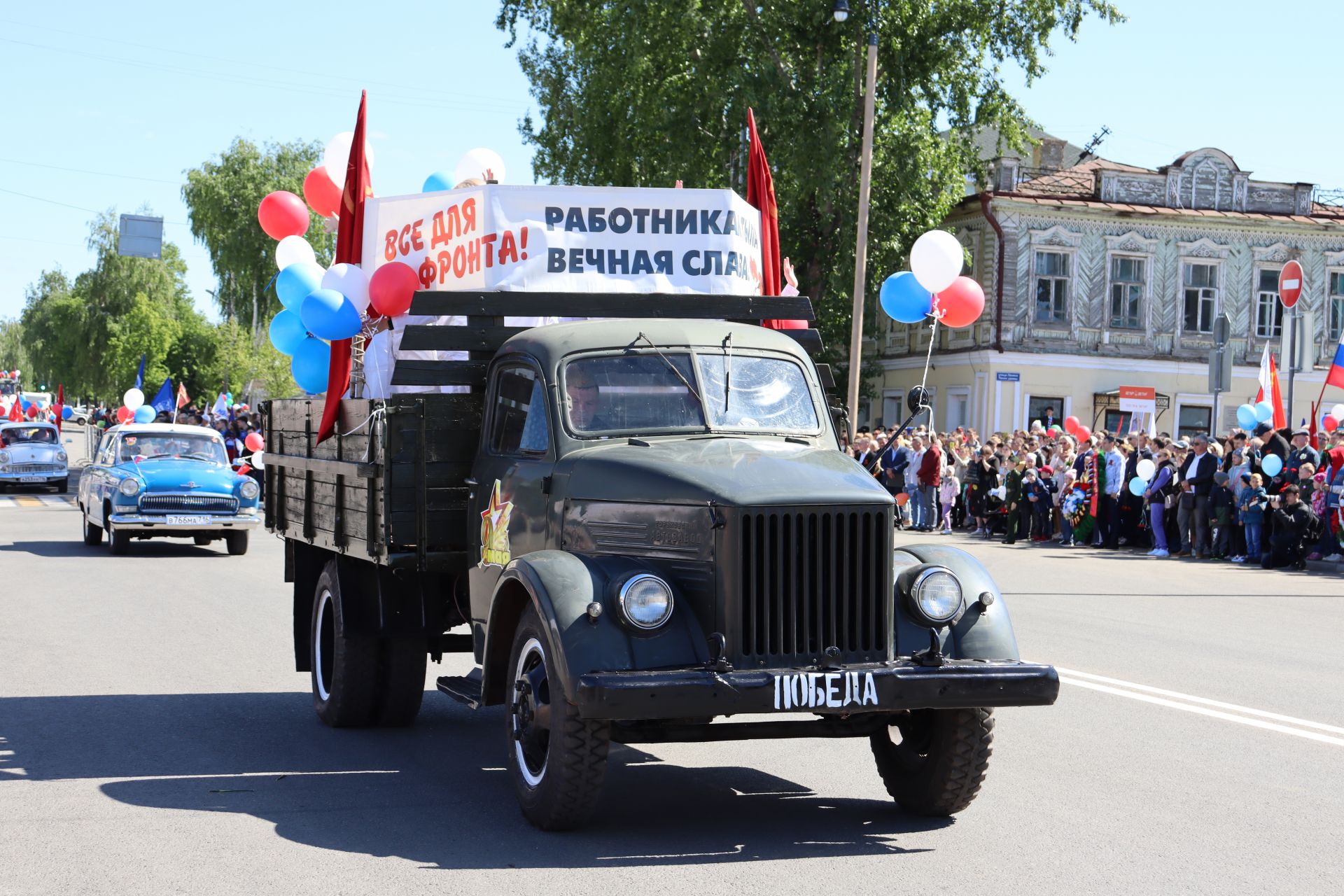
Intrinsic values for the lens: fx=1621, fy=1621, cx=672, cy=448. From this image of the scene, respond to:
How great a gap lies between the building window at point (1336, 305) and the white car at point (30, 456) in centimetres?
3525

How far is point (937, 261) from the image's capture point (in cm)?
1038

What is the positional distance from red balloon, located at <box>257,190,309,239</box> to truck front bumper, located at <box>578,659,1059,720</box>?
23.9ft

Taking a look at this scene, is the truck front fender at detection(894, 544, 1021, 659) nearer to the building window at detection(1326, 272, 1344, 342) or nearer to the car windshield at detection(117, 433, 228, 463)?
the car windshield at detection(117, 433, 228, 463)

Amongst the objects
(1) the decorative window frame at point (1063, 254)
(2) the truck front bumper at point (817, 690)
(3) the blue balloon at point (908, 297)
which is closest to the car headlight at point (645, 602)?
(2) the truck front bumper at point (817, 690)

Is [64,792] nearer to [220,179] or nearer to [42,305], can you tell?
[220,179]

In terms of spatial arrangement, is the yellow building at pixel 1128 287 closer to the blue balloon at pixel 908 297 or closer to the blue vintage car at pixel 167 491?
the blue vintage car at pixel 167 491

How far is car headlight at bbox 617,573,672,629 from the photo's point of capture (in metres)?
6.12

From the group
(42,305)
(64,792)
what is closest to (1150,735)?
(64,792)

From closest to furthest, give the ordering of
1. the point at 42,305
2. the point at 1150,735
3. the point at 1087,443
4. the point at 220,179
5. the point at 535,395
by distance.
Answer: the point at 535,395 < the point at 1150,735 < the point at 1087,443 < the point at 220,179 < the point at 42,305

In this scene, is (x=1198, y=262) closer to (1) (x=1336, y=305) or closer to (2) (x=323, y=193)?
(1) (x=1336, y=305)

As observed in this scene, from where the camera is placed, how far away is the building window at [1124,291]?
46.3 meters

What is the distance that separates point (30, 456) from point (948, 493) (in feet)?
73.9

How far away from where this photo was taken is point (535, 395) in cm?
751

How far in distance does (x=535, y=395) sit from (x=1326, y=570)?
55.7 ft
